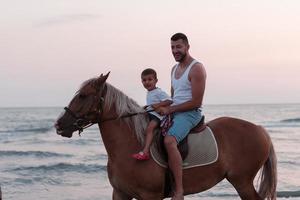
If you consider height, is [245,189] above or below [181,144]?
below

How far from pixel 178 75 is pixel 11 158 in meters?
16.6

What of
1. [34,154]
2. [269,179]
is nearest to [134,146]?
[269,179]

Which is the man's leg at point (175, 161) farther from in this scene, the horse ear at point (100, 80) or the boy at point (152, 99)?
the horse ear at point (100, 80)

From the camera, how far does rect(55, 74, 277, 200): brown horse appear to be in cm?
508

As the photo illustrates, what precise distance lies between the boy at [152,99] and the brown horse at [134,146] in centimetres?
12

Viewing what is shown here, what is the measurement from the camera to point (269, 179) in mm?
5984

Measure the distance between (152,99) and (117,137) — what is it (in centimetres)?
55

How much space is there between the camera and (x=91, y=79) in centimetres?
515

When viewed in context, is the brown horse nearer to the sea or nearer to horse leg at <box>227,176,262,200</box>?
horse leg at <box>227,176,262,200</box>

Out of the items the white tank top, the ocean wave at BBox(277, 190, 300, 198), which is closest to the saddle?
the white tank top

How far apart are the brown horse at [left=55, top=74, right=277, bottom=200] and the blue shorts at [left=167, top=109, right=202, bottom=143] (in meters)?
0.32

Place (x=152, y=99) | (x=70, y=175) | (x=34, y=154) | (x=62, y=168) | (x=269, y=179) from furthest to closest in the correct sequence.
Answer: (x=34, y=154) < (x=62, y=168) < (x=70, y=175) < (x=269, y=179) < (x=152, y=99)

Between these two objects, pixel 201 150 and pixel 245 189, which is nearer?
pixel 201 150

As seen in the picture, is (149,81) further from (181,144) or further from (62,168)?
(62,168)
